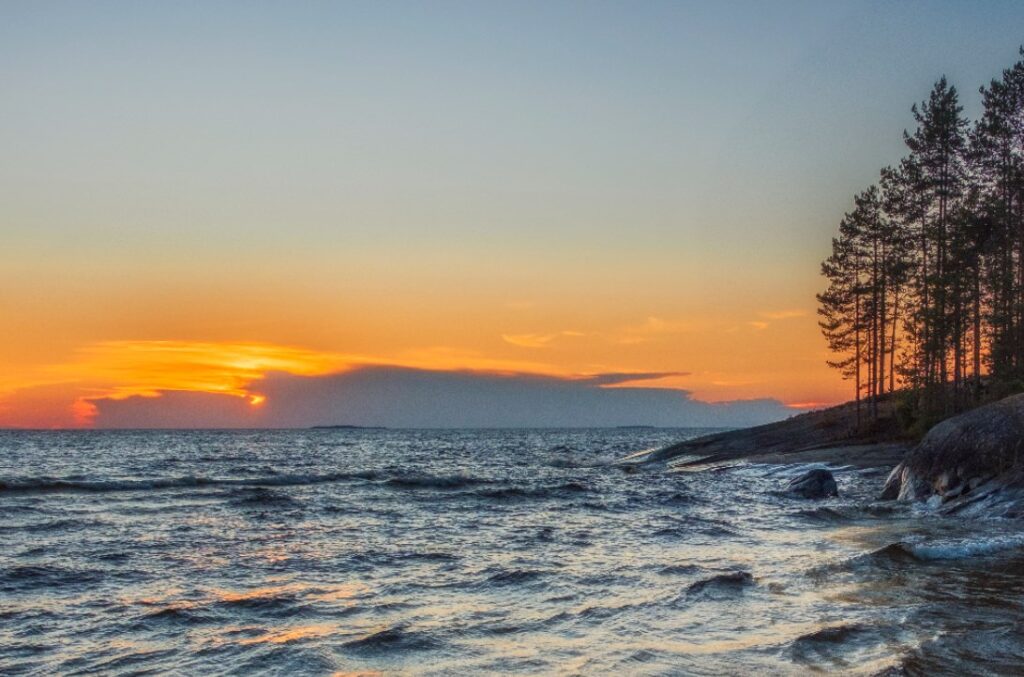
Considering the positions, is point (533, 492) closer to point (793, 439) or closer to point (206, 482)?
point (206, 482)

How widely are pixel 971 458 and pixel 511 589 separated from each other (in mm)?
18037

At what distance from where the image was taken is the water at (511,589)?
11.2 m

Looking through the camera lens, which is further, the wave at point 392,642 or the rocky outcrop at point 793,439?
the rocky outcrop at point 793,439

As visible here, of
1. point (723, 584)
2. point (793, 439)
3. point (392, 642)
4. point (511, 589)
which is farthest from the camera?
point (793, 439)

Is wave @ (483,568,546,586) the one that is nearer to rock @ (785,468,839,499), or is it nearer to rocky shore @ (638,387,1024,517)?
rocky shore @ (638,387,1024,517)

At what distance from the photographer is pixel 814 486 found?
34.1 meters

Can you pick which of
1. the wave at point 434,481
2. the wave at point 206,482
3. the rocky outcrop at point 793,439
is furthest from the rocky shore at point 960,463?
the wave at point 206,482

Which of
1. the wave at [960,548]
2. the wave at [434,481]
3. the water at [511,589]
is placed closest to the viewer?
the water at [511,589]

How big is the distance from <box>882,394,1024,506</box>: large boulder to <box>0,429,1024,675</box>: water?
5.50 ft

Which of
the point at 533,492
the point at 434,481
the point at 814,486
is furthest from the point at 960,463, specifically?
the point at 434,481

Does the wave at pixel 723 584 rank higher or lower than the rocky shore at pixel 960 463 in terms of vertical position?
lower

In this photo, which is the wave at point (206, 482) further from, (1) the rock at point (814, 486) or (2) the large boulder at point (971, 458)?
(2) the large boulder at point (971, 458)

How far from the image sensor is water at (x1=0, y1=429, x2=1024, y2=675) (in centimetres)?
1120

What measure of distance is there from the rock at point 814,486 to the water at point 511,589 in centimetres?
166
